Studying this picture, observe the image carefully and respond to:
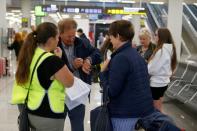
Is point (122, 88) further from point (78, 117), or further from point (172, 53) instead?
point (172, 53)

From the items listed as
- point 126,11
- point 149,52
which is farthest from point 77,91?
point 126,11

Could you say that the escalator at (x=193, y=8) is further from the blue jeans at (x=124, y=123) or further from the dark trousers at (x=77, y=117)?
the blue jeans at (x=124, y=123)

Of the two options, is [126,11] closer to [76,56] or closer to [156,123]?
[76,56]

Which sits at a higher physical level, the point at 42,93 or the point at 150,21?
the point at 42,93

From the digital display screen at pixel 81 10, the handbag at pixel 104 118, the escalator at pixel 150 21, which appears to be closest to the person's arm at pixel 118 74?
the handbag at pixel 104 118

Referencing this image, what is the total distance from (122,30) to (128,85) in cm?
45

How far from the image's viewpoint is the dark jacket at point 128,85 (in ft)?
11.4

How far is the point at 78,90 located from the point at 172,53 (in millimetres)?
2520

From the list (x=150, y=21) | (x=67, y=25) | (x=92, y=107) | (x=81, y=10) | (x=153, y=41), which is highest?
(x=67, y=25)

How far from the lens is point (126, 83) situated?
11.5ft

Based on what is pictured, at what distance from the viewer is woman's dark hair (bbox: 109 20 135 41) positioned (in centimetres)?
355

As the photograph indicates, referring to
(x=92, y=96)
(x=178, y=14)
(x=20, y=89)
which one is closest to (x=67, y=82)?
(x=20, y=89)

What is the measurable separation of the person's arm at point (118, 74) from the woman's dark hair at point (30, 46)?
0.57 metres

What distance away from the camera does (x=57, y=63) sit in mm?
3465
